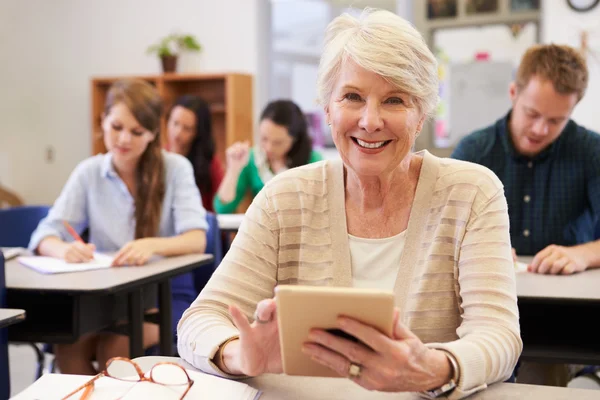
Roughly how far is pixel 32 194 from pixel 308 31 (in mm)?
2918

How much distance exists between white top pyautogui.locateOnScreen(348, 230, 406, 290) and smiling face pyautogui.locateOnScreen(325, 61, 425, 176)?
0.48 feet

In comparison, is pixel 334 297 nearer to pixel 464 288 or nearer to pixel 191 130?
pixel 464 288

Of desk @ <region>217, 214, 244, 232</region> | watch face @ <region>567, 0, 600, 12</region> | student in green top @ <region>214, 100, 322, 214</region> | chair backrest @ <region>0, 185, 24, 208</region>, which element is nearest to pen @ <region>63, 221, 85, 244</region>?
desk @ <region>217, 214, 244, 232</region>

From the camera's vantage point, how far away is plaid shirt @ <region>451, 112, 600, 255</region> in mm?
2467

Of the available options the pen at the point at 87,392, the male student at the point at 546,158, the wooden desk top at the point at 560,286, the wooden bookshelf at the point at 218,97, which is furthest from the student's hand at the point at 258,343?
the wooden bookshelf at the point at 218,97

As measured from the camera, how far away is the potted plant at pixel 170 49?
5.84 meters

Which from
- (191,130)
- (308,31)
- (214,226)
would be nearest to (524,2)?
(308,31)

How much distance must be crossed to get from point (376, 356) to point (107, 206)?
2.00 m

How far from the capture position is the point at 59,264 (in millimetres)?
2457

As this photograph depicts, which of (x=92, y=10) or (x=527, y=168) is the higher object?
(x=92, y=10)

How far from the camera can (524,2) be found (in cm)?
493

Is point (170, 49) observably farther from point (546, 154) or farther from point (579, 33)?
point (546, 154)

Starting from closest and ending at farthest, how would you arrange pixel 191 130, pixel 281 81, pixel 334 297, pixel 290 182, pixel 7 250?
pixel 334 297, pixel 290 182, pixel 7 250, pixel 191 130, pixel 281 81

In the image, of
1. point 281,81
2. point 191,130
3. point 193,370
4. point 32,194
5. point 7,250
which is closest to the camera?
point 193,370
